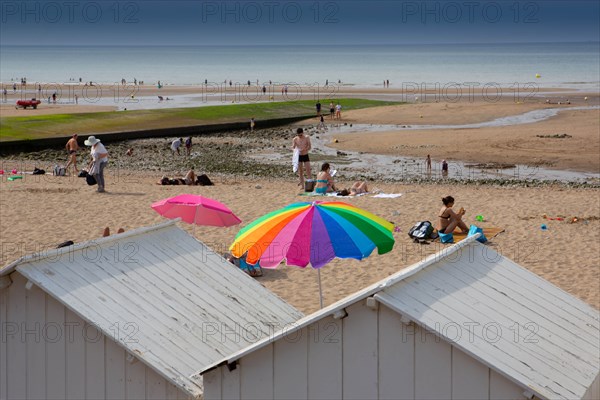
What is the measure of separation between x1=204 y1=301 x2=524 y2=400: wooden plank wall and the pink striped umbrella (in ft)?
23.9

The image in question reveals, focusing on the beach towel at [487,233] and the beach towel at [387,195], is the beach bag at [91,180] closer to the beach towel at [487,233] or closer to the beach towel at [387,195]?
the beach towel at [387,195]

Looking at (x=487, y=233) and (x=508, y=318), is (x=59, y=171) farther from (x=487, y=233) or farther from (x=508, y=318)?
(x=508, y=318)

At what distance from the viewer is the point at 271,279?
14.7 metres

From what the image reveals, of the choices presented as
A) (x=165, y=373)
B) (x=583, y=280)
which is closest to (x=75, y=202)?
(x=583, y=280)

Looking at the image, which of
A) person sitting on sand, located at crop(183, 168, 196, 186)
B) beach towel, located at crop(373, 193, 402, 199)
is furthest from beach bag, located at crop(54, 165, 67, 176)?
beach towel, located at crop(373, 193, 402, 199)

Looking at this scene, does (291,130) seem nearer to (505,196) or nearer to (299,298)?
(505,196)

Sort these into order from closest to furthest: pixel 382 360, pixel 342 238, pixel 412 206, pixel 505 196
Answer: pixel 382 360 → pixel 342 238 → pixel 412 206 → pixel 505 196

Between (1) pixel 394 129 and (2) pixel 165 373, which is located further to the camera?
(1) pixel 394 129

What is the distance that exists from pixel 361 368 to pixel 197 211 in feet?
25.4

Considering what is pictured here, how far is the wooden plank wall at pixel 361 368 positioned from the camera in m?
5.95

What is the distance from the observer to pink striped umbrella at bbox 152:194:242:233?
44.8ft

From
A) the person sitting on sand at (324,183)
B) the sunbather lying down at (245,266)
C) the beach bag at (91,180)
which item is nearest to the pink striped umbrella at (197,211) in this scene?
the sunbather lying down at (245,266)

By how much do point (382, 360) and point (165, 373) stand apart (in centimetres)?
170

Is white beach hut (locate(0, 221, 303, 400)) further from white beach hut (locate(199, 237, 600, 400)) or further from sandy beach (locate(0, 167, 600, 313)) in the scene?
sandy beach (locate(0, 167, 600, 313))
